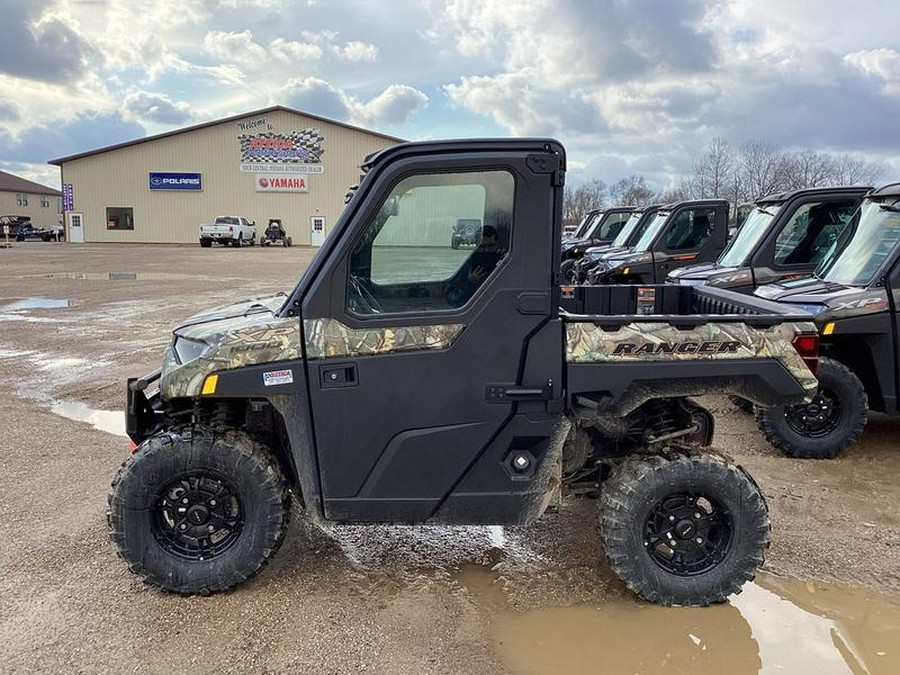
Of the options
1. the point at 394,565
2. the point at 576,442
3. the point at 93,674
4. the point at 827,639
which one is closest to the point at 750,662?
the point at 827,639

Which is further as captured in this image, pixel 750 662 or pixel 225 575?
pixel 225 575

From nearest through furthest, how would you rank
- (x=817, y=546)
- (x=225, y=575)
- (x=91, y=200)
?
(x=225, y=575) → (x=817, y=546) → (x=91, y=200)

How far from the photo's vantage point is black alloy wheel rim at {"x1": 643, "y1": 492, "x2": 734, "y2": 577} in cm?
366

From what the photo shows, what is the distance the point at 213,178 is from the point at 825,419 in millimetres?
54542

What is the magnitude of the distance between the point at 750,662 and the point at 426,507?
1.64 metres

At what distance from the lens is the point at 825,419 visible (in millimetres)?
5949

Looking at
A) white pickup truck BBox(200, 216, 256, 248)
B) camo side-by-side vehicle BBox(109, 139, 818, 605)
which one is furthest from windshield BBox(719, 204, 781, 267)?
white pickup truck BBox(200, 216, 256, 248)

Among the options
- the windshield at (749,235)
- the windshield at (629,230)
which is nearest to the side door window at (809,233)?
the windshield at (749,235)

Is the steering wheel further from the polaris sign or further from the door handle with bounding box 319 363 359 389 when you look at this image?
the polaris sign

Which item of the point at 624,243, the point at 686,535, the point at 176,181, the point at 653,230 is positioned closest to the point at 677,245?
the point at 653,230

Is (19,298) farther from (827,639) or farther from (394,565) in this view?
(827,639)

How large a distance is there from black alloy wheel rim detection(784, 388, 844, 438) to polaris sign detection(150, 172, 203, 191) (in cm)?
5456

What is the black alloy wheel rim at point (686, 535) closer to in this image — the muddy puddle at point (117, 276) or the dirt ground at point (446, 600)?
the dirt ground at point (446, 600)

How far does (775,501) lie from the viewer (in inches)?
195
